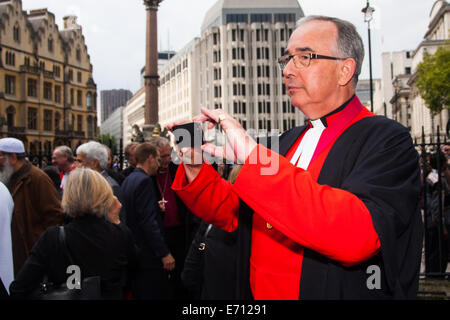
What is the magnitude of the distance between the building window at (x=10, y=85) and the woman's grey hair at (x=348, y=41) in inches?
2082

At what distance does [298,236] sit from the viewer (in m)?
1.48

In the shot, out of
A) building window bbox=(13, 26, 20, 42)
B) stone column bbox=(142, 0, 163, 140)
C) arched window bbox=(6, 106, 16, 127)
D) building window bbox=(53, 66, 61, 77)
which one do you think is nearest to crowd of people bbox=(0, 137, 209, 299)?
stone column bbox=(142, 0, 163, 140)

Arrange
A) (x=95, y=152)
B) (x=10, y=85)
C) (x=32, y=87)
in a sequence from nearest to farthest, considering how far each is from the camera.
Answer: (x=95, y=152)
(x=10, y=85)
(x=32, y=87)

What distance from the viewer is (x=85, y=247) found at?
3371mm

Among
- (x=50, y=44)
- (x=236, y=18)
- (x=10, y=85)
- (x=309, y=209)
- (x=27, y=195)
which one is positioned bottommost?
(x=27, y=195)

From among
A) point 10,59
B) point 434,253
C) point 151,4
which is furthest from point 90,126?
point 434,253

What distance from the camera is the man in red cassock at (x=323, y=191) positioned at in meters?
1.46

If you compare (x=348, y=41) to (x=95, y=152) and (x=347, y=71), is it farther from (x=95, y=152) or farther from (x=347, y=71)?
(x=95, y=152)

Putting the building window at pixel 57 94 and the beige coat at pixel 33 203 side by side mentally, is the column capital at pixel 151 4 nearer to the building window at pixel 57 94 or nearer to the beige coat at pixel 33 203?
the beige coat at pixel 33 203

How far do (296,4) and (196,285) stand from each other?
85104 mm

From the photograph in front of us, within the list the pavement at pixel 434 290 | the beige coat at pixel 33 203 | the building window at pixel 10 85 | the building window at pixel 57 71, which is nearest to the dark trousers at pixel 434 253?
the pavement at pixel 434 290

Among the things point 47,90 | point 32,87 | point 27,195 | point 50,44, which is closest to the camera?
point 27,195

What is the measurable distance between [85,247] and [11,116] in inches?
2012

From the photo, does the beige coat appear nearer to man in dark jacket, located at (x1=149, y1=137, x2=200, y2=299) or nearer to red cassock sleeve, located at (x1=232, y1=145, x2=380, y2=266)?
man in dark jacket, located at (x1=149, y1=137, x2=200, y2=299)
